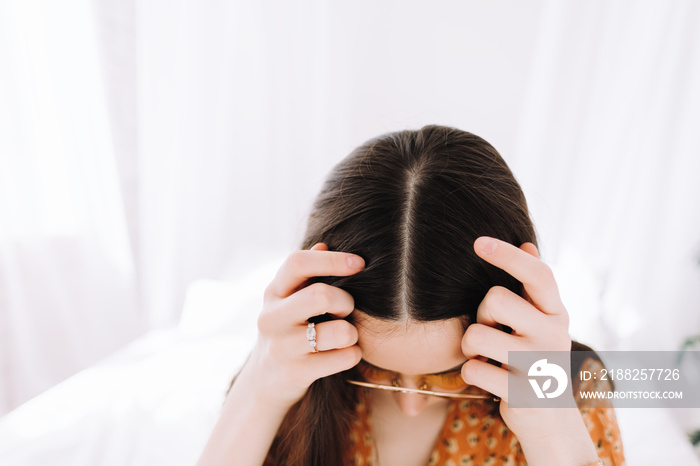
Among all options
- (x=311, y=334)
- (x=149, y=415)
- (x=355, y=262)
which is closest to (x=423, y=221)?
(x=355, y=262)

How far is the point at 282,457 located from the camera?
0.91 meters

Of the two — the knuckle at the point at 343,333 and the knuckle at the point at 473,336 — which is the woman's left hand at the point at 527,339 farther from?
the knuckle at the point at 343,333

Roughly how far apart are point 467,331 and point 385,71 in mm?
1239

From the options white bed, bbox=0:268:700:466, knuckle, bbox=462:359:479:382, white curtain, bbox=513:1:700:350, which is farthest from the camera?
white curtain, bbox=513:1:700:350

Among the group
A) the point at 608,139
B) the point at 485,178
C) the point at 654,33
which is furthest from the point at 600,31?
the point at 485,178

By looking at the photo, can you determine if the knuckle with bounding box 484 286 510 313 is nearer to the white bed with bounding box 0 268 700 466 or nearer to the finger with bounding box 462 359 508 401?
the finger with bounding box 462 359 508 401

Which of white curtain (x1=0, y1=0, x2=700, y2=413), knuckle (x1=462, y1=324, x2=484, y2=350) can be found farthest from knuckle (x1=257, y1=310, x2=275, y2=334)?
white curtain (x1=0, y1=0, x2=700, y2=413)

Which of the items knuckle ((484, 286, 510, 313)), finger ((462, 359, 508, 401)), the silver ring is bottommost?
finger ((462, 359, 508, 401))

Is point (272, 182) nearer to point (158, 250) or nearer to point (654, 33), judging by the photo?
point (158, 250)

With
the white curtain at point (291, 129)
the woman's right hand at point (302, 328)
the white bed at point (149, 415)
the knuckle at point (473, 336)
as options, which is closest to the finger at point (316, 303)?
the woman's right hand at point (302, 328)

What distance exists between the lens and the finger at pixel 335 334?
2.17 feet

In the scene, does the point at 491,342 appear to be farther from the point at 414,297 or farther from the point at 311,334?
the point at 311,334

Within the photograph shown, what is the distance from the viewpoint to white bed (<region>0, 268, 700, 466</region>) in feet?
3.57

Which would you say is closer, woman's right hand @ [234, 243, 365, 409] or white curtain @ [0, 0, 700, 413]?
woman's right hand @ [234, 243, 365, 409]
